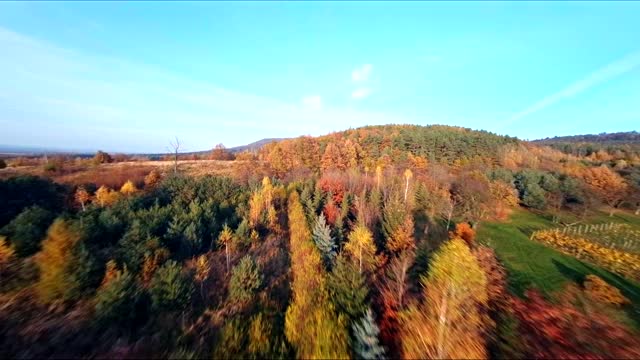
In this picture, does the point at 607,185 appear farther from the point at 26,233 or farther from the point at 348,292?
the point at 26,233

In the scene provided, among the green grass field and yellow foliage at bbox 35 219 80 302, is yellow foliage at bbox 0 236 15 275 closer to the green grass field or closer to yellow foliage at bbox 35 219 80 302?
yellow foliage at bbox 35 219 80 302

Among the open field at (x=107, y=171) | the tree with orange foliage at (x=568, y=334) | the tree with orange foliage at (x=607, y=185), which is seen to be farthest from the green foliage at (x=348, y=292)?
the tree with orange foliage at (x=607, y=185)

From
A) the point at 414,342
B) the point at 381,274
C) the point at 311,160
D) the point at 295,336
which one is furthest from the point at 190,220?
the point at 311,160

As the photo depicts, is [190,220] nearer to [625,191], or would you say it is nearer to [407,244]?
[407,244]

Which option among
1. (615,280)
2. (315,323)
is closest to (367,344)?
(315,323)

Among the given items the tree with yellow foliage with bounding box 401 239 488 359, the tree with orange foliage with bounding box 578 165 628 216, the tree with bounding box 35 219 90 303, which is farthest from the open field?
the tree with orange foliage with bounding box 578 165 628 216

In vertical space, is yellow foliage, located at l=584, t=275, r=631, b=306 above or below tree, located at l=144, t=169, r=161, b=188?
below

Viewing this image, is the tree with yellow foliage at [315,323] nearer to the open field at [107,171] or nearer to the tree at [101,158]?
the open field at [107,171]
